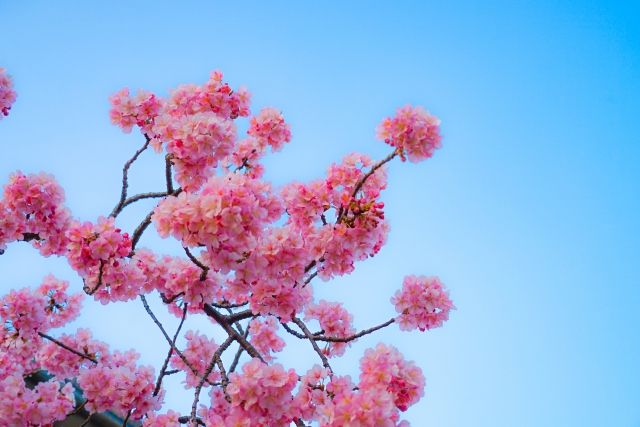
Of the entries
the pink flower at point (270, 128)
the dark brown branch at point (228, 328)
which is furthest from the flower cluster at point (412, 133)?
the dark brown branch at point (228, 328)

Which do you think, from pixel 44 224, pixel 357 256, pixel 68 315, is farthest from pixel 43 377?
pixel 357 256

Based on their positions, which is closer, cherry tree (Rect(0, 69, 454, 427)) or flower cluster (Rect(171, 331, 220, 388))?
cherry tree (Rect(0, 69, 454, 427))

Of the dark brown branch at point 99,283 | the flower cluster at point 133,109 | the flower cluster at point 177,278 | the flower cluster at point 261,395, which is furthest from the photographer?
the flower cluster at point 133,109

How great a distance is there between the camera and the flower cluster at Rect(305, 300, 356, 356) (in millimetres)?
5809

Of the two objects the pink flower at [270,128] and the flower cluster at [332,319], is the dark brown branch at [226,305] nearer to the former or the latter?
the flower cluster at [332,319]

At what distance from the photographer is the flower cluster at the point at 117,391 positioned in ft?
16.1

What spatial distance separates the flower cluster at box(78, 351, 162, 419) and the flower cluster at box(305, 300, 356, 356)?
1.81 metres

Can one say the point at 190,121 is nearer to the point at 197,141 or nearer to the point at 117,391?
the point at 197,141

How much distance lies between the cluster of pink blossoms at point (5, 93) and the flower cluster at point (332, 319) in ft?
12.1

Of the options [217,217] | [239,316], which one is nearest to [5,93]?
[239,316]

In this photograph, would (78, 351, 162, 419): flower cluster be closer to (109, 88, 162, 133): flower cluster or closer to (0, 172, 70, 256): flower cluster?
(0, 172, 70, 256): flower cluster

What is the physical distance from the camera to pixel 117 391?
4.94 metres

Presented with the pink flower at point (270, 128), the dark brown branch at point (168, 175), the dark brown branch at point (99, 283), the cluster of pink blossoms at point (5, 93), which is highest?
the pink flower at point (270, 128)

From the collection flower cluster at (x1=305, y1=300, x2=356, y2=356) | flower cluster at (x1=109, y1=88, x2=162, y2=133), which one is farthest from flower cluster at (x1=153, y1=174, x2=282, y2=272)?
flower cluster at (x1=109, y1=88, x2=162, y2=133)
